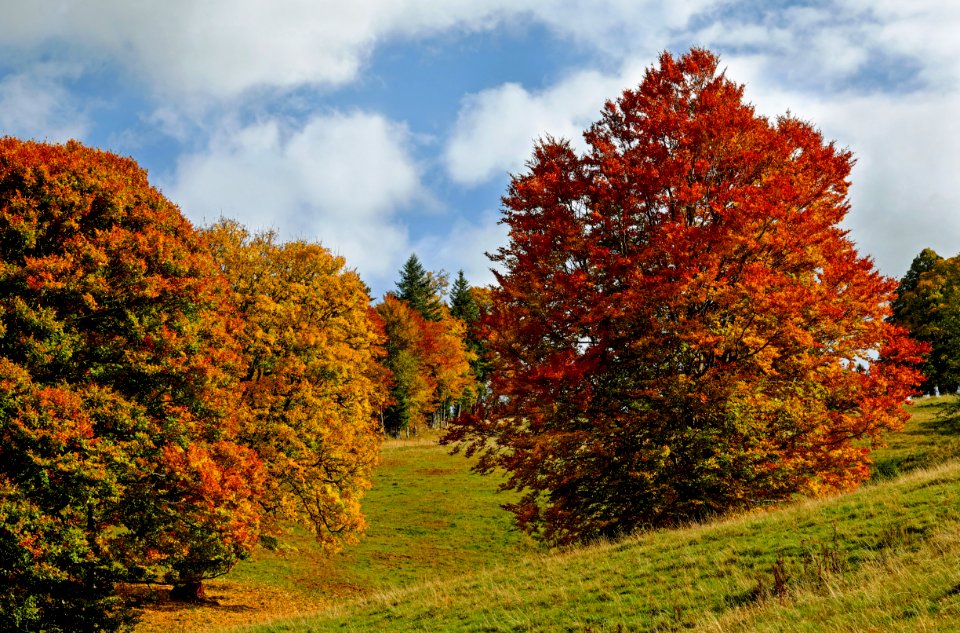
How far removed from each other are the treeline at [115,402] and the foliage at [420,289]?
6149 centimetres

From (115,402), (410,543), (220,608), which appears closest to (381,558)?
(410,543)

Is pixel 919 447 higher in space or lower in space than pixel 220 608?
higher

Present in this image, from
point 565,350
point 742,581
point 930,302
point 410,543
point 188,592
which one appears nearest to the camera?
point 742,581

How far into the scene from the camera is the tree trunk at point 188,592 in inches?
1012

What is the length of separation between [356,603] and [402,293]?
73270 mm

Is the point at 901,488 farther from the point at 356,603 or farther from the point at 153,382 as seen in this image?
the point at 153,382

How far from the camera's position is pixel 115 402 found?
56.9 feet

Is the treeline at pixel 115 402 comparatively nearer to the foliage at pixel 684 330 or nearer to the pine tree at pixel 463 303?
the foliage at pixel 684 330

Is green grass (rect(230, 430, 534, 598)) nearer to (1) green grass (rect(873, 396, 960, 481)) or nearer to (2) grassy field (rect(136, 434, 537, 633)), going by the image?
(2) grassy field (rect(136, 434, 537, 633))

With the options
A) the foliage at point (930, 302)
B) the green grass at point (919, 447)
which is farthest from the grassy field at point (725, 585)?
the foliage at point (930, 302)

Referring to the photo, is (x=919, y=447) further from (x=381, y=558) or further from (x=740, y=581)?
(x=381, y=558)

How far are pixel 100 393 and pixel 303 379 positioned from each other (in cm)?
1009

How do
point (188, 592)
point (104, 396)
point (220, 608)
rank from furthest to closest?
point (188, 592) → point (220, 608) → point (104, 396)

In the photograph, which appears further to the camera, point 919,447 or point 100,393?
point 919,447
